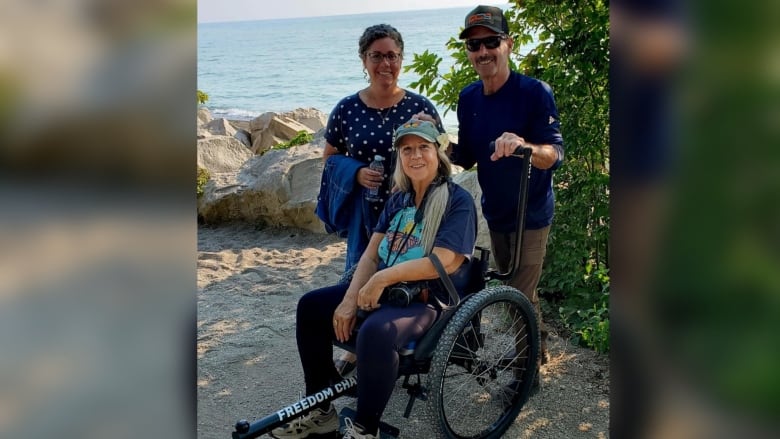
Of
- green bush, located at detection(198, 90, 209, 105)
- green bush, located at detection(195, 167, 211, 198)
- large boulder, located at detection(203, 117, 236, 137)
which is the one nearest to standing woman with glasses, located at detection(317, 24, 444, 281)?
green bush, located at detection(195, 167, 211, 198)

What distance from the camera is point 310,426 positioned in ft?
10.3

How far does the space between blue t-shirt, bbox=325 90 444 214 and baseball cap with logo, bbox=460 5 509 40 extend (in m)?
0.45

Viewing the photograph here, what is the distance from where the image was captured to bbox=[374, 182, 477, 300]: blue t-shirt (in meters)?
2.98

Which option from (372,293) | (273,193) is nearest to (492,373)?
(372,293)

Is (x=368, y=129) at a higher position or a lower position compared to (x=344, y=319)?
higher

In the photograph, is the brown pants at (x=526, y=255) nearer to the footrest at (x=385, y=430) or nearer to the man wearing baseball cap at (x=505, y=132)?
the man wearing baseball cap at (x=505, y=132)

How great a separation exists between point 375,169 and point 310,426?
116cm

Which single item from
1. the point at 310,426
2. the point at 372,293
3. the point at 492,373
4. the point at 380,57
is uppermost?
the point at 380,57

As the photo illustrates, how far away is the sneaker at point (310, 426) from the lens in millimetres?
3123

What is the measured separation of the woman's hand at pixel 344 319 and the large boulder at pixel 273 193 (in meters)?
3.81

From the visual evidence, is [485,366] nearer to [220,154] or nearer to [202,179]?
[202,179]

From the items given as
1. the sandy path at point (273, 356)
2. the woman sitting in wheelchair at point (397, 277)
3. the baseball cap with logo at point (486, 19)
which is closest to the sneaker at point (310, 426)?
the woman sitting in wheelchair at point (397, 277)
